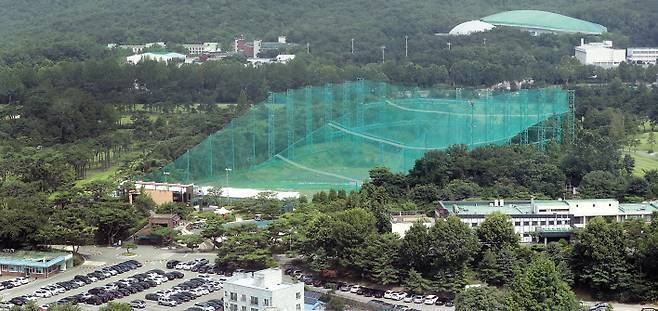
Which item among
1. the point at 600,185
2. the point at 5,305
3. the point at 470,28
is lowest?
the point at 5,305

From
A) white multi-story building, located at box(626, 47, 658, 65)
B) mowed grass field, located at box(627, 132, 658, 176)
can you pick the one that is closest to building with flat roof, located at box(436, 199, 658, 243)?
mowed grass field, located at box(627, 132, 658, 176)

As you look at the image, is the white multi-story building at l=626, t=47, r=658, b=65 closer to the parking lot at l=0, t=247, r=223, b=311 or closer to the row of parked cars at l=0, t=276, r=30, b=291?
the parking lot at l=0, t=247, r=223, b=311

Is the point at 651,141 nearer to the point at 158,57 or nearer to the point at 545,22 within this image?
the point at 158,57

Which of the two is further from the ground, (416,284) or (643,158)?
(643,158)

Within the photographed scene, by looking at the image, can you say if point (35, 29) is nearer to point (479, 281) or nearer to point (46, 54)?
point (46, 54)

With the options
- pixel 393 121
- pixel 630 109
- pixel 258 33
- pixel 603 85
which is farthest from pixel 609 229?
pixel 258 33

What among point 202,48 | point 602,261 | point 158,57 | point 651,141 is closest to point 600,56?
point 202,48
